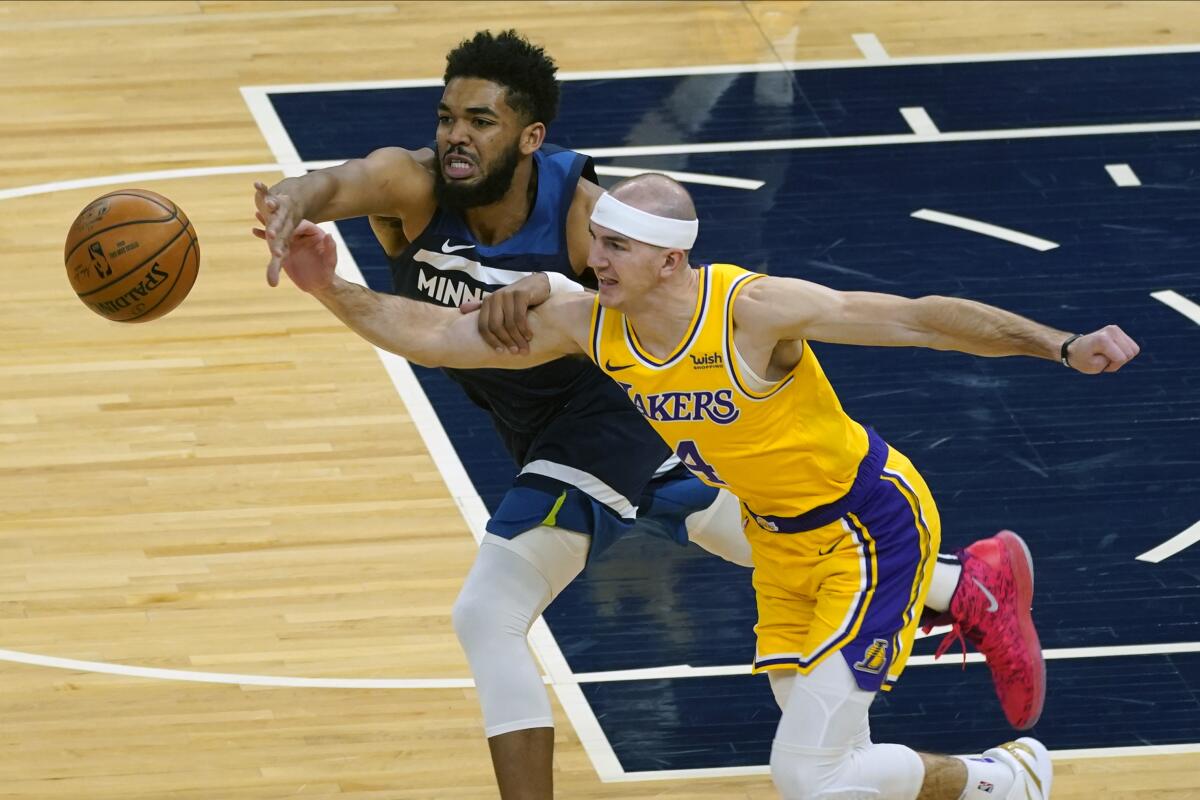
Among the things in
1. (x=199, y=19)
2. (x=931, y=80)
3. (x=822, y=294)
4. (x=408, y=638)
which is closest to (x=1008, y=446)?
(x=408, y=638)

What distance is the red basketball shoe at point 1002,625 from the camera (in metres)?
7.35

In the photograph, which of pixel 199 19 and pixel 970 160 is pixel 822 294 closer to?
pixel 970 160

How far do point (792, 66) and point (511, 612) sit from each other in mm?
7391

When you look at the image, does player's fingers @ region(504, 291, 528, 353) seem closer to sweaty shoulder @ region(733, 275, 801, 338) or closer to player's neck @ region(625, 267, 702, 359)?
player's neck @ region(625, 267, 702, 359)

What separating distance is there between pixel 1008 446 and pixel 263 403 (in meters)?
3.26

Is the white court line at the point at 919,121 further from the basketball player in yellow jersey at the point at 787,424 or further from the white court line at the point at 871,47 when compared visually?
the basketball player in yellow jersey at the point at 787,424

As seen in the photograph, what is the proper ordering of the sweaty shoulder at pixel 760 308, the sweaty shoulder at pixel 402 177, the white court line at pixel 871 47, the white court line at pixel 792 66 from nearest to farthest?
the sweaty shoulder at pixel 760 308
the sweaty shoulder at pixel 402 177
the white court line at pixel 792 66
the white court line at pixel 871 47

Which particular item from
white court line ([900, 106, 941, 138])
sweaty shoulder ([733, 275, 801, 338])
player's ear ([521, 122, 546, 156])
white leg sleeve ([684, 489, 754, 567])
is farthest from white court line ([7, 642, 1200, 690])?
white court line ([900, 106, 941, 138])

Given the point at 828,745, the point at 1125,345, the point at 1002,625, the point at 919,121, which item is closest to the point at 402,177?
the point at 828,745

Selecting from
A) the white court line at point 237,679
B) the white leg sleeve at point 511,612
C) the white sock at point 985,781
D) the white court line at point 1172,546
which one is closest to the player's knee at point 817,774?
the white sock at point 985,781

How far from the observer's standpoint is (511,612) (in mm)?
7059

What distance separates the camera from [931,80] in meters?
13.6

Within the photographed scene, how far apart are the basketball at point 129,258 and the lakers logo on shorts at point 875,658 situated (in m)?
2.46

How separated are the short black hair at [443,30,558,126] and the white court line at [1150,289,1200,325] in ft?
14.7
